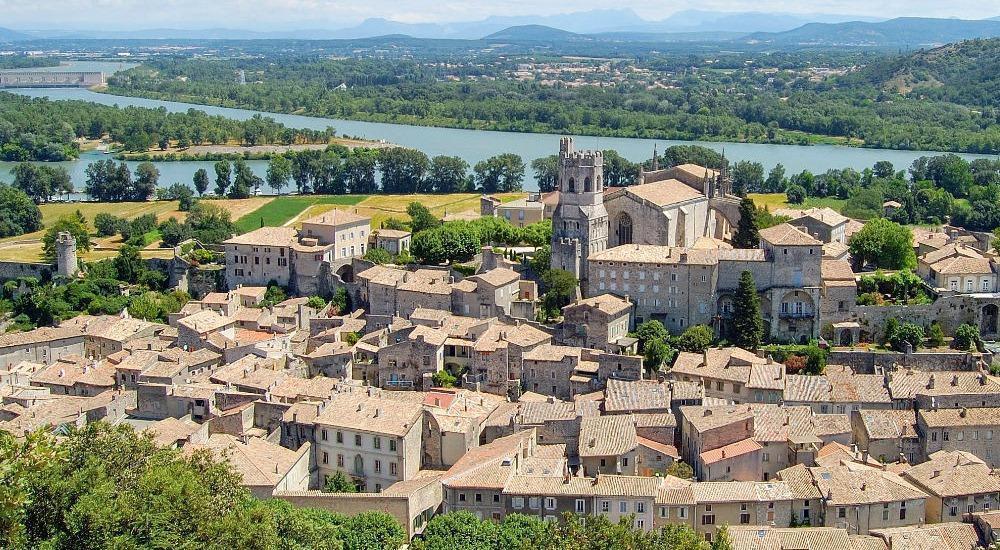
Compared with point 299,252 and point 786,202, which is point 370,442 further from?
point 786,202

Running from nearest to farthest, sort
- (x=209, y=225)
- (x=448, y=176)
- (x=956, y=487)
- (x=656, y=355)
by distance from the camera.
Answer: (x=956, y=487) < (x=656, y=355) < (x=209, y=225) < (x=448, y=176)

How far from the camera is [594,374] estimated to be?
25609 millimetres

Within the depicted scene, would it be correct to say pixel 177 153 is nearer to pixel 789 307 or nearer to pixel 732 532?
pixel 789 307

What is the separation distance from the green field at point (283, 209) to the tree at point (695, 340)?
20.2 metres

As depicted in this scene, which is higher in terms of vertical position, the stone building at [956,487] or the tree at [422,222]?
the tree at [422,222]

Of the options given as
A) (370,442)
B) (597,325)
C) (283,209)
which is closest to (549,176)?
(283,209)

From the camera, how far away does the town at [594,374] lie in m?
20.0

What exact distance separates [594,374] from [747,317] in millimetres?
3996

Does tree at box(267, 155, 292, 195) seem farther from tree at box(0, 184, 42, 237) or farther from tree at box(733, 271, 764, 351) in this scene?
tree at box(733, 271, 764, 351)

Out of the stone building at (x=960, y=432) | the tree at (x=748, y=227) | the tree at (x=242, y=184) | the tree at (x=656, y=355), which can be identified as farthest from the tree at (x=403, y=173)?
the stone building at (x=960, y=432)

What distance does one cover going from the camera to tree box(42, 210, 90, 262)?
131 ft

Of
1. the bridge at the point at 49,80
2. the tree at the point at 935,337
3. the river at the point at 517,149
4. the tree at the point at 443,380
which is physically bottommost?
the river at the point at 517,149

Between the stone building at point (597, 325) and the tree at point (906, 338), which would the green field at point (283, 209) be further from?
the tree at point (906, 338)

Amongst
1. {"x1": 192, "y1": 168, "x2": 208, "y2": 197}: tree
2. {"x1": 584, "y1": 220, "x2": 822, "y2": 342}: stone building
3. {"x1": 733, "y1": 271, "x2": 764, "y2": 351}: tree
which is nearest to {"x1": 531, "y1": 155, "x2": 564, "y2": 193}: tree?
{"x1": 192, "y1": 168, "x2": 208, "y2": 197}: tree
